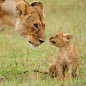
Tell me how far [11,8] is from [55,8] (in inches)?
247

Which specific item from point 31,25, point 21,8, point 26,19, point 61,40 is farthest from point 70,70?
point 21,8

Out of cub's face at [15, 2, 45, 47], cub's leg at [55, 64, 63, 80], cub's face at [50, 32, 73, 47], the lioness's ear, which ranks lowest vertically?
cub's leg at [55, 64, 63, 80]

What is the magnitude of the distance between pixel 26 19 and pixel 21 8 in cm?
23

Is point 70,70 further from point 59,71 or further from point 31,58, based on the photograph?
point 31,58

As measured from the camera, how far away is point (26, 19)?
157 inches

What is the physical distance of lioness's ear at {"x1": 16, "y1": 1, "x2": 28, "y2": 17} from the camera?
3.87 meters

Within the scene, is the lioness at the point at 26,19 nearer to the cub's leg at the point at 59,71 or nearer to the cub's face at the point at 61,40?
the cub's face at the point at 61,40

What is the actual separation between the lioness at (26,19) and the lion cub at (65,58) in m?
0.37

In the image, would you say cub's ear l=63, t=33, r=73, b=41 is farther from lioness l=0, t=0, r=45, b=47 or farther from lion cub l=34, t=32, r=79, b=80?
lioness l=0, t=0, r=45, b=47

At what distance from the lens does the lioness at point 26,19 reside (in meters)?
3.97

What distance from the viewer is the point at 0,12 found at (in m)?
4.09

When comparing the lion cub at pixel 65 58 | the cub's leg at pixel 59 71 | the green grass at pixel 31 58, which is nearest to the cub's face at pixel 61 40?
the lion cub at pixel 65 58

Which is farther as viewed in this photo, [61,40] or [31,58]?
[31,58]

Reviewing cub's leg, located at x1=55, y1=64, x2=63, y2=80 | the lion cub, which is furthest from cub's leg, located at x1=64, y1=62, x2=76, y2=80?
cub's leg, located at x1=55, y1=64, x2=63, y2=80
